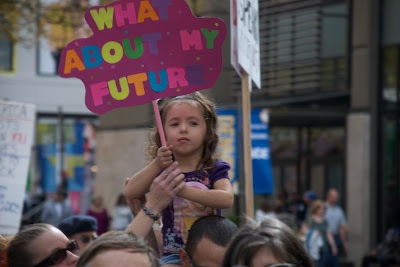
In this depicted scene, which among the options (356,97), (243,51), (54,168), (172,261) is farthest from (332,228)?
(54,168)

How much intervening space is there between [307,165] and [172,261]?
65.5 feet

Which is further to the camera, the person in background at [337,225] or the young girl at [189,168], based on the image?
the person in background at [337,225]

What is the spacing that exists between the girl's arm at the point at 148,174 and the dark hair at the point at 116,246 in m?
1.31

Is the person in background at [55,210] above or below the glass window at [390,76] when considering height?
below

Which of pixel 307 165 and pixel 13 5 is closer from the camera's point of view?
pixel 13 5

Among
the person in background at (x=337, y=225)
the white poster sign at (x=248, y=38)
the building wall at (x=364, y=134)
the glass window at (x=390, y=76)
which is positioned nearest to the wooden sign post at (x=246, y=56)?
the white poster sign at (x=248, y=38)

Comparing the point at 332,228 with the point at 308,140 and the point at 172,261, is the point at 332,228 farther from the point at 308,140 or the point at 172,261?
the point at 172,261

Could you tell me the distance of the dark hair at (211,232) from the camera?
15.1 feet

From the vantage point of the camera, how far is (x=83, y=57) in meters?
5.06

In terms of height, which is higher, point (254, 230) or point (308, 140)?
point (254, 230)

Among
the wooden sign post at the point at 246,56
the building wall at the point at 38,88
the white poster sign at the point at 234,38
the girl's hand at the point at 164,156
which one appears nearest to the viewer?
the girl's hand at the point at 164,156

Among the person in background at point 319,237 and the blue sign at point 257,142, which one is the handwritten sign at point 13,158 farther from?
the person in background at point 319,237

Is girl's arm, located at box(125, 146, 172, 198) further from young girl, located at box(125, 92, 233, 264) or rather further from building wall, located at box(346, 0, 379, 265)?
building wall, located at box(346, 0, 379, 265)

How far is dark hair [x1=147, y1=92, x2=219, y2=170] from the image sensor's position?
511 centimetres
